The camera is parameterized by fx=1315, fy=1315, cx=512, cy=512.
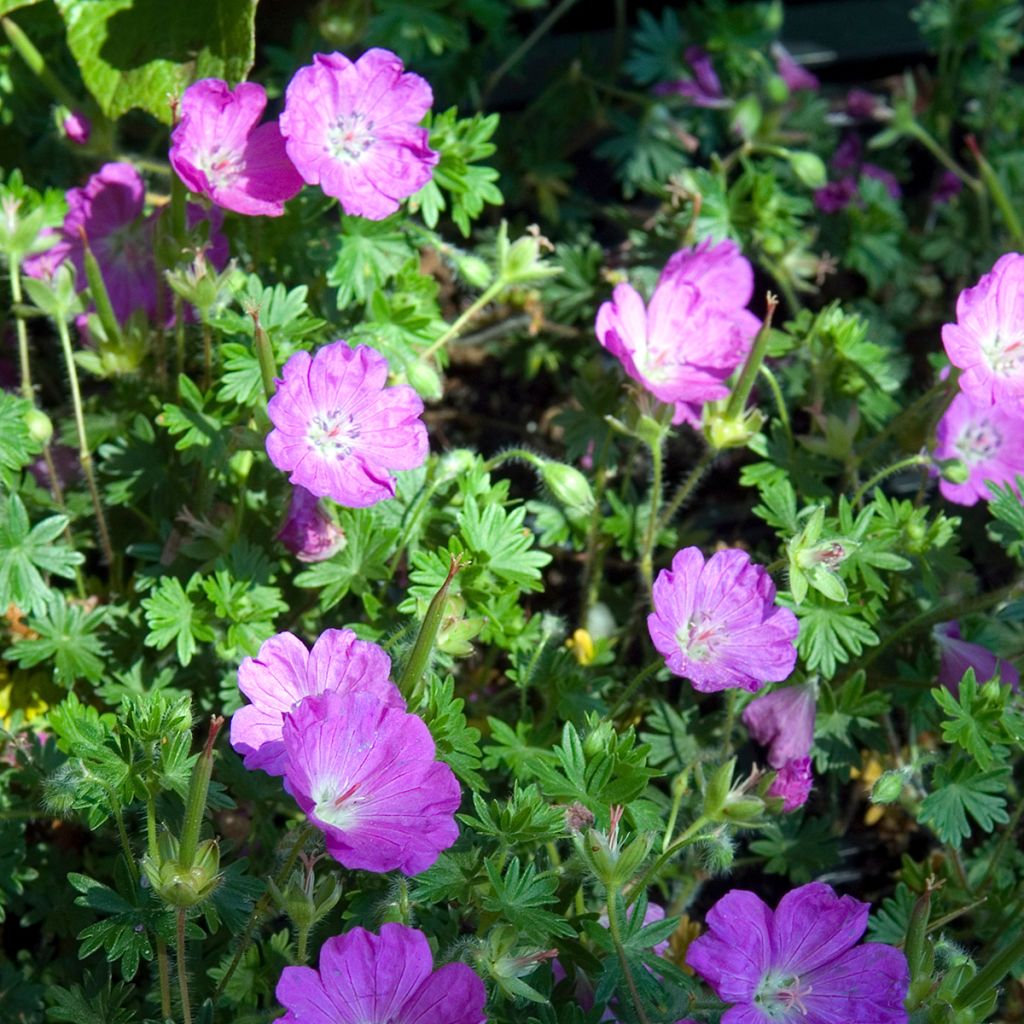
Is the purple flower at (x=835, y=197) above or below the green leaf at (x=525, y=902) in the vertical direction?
above

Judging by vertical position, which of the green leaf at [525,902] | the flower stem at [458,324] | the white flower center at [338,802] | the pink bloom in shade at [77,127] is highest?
the pink bloom in shade at [77,127]

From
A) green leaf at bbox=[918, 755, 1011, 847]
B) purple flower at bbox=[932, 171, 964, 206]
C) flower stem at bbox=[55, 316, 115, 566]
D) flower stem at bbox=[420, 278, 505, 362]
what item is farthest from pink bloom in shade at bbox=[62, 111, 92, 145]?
purple flower at bbox=[932, 171, 964, 206]

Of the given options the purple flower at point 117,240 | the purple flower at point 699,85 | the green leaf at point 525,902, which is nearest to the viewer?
the green leaf at point 525,902

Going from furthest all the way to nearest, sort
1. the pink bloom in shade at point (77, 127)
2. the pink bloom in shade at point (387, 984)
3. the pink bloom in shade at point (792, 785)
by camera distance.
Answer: the pink bloom in shade at point (77, 127), the pink bloom in shade at point (792, 785), the pink bloom in shade at point (387, 984)

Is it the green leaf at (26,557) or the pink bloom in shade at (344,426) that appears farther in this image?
the green leaf at (26,557)

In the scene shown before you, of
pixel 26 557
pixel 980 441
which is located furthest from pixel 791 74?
pixel 26 557

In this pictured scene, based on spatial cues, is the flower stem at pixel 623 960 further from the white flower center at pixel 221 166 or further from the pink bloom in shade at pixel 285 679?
the white flower center at pixel 221 166

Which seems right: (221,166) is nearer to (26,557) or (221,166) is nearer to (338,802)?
(26,557)

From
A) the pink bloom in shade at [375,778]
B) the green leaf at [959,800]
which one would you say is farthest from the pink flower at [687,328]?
the pink bloom in shade at [375,778]
